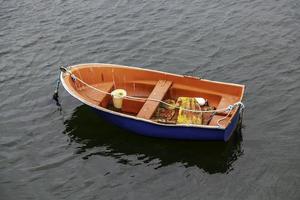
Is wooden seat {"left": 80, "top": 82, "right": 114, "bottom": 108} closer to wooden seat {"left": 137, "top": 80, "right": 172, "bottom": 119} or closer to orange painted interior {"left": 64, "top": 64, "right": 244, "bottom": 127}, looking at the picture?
orange painted interior {"left": 64, "top": 64, "right": 244, "bottom": 127}

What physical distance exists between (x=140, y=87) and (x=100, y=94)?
70.0 inches

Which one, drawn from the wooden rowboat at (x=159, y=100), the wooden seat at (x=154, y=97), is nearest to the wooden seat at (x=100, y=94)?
the wooden rowboat at (x=159, y=100)

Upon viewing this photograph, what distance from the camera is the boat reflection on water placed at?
16.6 metres

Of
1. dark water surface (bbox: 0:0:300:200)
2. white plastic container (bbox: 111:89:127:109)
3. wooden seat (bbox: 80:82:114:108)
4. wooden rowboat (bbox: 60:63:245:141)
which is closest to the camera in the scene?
dark water surface (bbox: 0:0:300:200)

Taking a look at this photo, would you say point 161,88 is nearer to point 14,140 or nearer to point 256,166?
point 256,166

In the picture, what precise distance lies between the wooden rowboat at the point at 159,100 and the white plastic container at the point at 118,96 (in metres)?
0.13

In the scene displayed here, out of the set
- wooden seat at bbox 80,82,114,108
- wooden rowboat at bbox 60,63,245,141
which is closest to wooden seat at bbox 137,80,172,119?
wooden rowboat at bbox 60,63,245,141

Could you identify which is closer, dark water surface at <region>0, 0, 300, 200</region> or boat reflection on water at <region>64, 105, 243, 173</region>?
dark water surface at <region>0, 0, 300, 200</region>

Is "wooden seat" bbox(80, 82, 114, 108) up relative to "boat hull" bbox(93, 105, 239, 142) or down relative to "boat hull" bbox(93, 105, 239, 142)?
up

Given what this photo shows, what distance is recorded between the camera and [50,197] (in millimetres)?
15609

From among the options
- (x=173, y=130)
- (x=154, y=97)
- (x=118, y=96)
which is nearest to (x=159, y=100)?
(x=154, y=97)

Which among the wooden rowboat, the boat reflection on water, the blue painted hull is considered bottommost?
the boat reflection on water

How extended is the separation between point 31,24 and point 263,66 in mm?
13752

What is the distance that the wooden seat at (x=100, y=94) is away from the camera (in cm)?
1845
